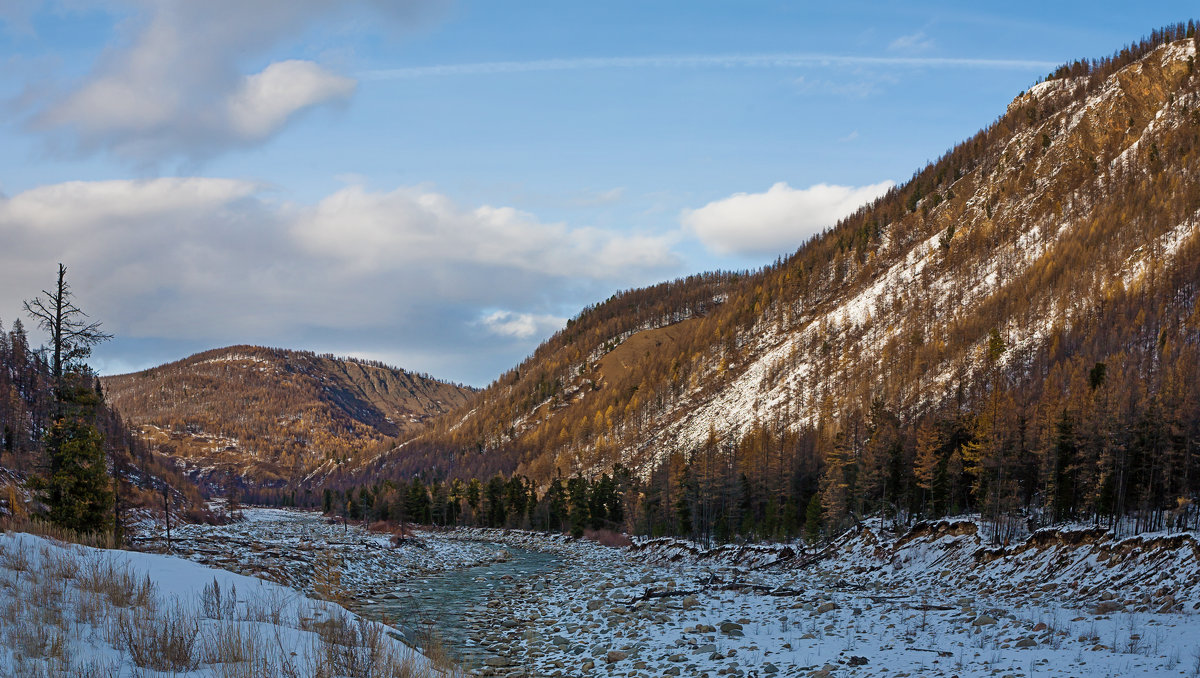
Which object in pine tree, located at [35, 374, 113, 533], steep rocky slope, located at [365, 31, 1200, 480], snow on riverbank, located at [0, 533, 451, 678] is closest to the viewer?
snow on riverbank, located at [0, 533, 451, 678]

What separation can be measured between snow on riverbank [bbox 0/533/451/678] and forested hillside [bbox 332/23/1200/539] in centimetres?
4945

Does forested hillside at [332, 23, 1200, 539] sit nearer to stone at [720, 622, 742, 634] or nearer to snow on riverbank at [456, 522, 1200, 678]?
snow on riverbank at [456, 522, 1200, 678]

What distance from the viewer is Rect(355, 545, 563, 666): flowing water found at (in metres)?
19.7

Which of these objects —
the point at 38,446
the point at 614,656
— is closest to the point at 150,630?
the point at 614,656

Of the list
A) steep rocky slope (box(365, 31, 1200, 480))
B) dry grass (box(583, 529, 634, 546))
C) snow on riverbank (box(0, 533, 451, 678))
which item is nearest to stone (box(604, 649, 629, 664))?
snow on riverbank (box(0, 533, 451, 678))

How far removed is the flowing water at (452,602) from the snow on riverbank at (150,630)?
94.0 inches

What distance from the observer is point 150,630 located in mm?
8992

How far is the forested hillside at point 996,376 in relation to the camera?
51.4 metres

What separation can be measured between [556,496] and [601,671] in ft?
307

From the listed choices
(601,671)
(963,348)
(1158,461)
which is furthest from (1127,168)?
(601,671)

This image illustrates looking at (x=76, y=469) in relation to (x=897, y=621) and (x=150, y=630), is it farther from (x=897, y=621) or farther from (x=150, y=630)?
(x=897, y=621)

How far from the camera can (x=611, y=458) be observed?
17075 centimetres

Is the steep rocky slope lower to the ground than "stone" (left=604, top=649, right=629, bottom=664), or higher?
higher

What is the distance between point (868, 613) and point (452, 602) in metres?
17.4
